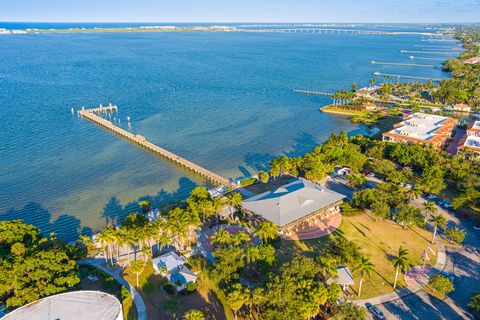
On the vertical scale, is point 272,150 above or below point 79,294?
below

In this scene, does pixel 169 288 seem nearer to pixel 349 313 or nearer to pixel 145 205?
pixel 349 313

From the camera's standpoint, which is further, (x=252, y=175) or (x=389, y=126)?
(x=389, y=126)

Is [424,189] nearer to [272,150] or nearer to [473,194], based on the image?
[473,194]

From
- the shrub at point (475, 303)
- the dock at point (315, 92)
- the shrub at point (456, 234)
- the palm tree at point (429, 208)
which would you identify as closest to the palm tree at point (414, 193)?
the palm tree at point (429, 208)

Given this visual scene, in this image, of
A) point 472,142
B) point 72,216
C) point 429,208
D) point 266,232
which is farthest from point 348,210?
point 72,216

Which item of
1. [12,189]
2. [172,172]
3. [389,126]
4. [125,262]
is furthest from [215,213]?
[389,126]

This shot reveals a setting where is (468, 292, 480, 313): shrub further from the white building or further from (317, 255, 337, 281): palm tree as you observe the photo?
the white building
